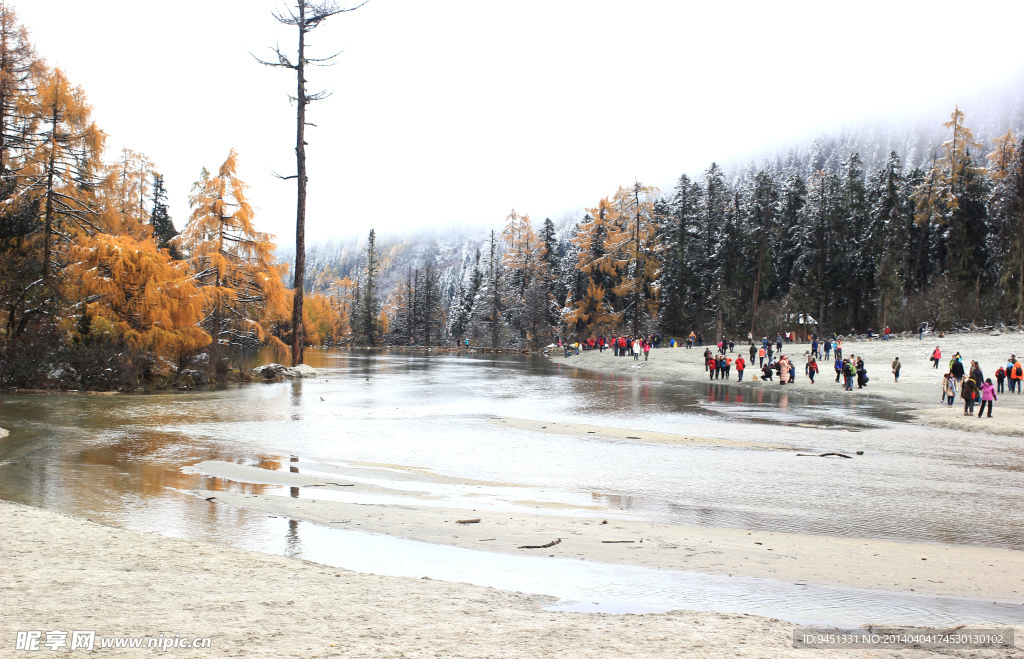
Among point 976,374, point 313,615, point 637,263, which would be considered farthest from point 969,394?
point 637,263

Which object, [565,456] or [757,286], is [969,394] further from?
[757,286]

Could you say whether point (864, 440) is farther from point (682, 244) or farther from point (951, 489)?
point (682, 244)

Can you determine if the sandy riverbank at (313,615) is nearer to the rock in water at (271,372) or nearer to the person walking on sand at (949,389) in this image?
the person walking on sand at (949,389)

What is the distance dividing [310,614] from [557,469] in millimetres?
7323

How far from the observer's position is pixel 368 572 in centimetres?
558

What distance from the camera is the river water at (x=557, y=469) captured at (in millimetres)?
5988

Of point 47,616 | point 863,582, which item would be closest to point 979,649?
point 863,582

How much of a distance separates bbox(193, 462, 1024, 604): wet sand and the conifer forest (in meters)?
17.9

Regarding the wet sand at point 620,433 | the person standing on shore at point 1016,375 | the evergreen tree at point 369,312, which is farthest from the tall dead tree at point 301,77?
the evergreen tree at point 369,312

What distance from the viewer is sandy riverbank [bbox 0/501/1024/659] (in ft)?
12.6

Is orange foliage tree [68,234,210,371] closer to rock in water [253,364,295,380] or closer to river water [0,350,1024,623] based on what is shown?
river water [0,350,1024,623]

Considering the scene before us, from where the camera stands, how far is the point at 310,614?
169 inches

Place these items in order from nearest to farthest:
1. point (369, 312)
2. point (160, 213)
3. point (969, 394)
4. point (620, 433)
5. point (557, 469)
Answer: point (557, 469) < point (620, 433) < point (969, 394) < point (160, 213) < point (369, 312)

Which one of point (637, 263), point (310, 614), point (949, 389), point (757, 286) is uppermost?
point (637, 263)
